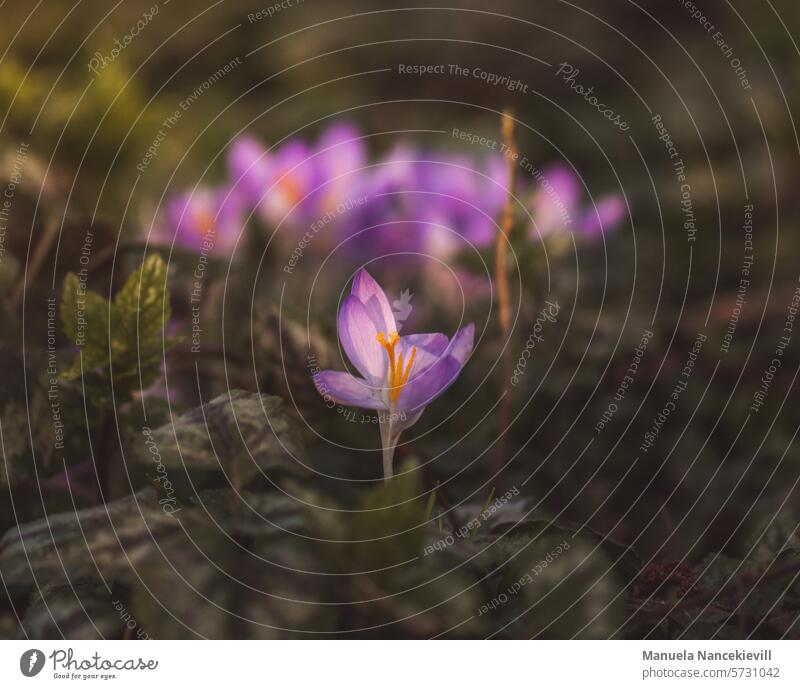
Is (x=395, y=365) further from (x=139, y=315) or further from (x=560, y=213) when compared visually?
(x=560, y=213)

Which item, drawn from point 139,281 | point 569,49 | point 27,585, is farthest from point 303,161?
point 569,49

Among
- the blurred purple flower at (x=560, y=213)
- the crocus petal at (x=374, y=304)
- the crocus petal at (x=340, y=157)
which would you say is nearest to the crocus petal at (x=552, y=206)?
the blurred purple flower at (x=560, y=213)

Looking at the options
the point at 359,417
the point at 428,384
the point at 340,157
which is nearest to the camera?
the point at 428,384

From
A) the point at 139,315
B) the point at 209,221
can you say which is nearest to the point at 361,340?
the point at 139,315

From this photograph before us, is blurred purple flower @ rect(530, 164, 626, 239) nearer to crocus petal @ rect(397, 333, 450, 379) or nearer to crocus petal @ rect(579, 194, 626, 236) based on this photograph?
crocus petal @ rect(579, 194, 626, 236)

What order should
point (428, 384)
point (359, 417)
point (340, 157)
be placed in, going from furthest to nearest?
point (340, 157) → point (359, 417) → point (428, 384)

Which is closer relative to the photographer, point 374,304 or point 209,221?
point 374,304
